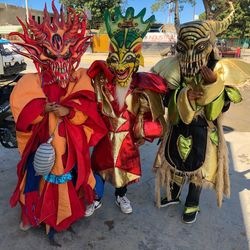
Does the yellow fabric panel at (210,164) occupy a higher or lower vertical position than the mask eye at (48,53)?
lower

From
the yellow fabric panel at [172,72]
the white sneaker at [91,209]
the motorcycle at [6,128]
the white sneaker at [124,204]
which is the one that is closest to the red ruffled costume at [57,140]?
the white sneaker at [91,209]

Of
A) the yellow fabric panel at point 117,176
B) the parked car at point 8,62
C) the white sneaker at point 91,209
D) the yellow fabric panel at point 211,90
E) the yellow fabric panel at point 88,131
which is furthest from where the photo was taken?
the parked car at point 8,62

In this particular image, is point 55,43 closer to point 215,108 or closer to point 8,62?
point 215,108

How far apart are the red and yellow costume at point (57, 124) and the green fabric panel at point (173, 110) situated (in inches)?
20.8

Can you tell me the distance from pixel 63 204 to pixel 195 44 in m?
1.49

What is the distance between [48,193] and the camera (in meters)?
2.22

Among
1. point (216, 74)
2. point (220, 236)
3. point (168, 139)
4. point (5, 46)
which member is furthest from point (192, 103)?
point (5, 46)

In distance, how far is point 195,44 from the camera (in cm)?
207

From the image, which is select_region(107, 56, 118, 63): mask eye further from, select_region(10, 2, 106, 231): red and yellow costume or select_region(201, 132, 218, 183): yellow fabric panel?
select_region(201, 132, 218, 183): yellow fabric panel

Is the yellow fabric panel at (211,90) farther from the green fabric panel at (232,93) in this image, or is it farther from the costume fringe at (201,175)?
the costume fringe at (201,175)

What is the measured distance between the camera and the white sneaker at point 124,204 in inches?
105

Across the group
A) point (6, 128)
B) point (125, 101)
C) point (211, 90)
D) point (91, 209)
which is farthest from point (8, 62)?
point (211, 90)

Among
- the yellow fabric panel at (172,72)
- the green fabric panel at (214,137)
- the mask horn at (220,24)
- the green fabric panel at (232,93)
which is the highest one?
the mask horn at (220,24)

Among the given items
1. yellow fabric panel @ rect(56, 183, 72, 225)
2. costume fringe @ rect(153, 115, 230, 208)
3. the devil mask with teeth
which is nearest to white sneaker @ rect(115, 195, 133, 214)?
costume fringe @ rect(153, 115, 230, 208)
